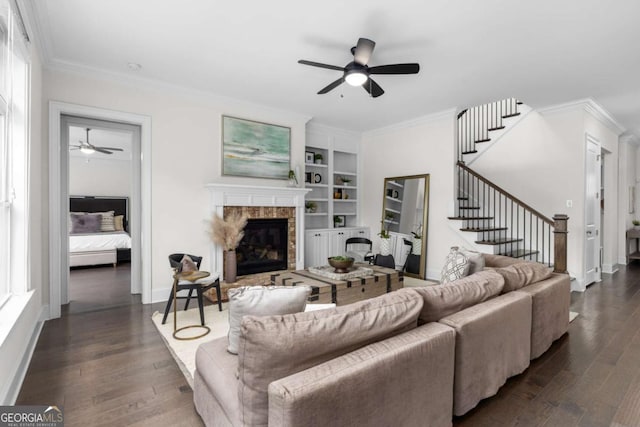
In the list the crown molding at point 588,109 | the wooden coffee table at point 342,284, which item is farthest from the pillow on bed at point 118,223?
the crown molding at point 588,109

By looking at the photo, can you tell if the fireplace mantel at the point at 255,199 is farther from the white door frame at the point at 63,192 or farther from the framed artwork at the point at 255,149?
the white door frame at the point at 63,192

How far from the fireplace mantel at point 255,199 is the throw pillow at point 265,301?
3074 millimetres

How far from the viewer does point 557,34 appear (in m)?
2.94

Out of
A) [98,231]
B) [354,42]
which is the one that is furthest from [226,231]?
[98,231]

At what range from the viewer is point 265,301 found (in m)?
1.54

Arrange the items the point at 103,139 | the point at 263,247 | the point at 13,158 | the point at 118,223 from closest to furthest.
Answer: the point at 13,158 < the point at 263,247 < the point at 103,139 < the point at 118,223

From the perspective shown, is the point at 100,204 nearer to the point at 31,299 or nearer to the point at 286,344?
the point at 31,299

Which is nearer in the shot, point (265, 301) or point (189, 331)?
point (265, 301)

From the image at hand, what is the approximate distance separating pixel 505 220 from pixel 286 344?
563cm

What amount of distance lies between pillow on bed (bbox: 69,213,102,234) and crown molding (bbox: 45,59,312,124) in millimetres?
4422

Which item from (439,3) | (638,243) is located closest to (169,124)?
(439,3)

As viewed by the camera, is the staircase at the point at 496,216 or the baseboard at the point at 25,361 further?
the staircase at the point at 496,216

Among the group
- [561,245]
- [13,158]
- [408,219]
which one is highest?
[13,158]

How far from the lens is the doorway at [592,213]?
4906mm
